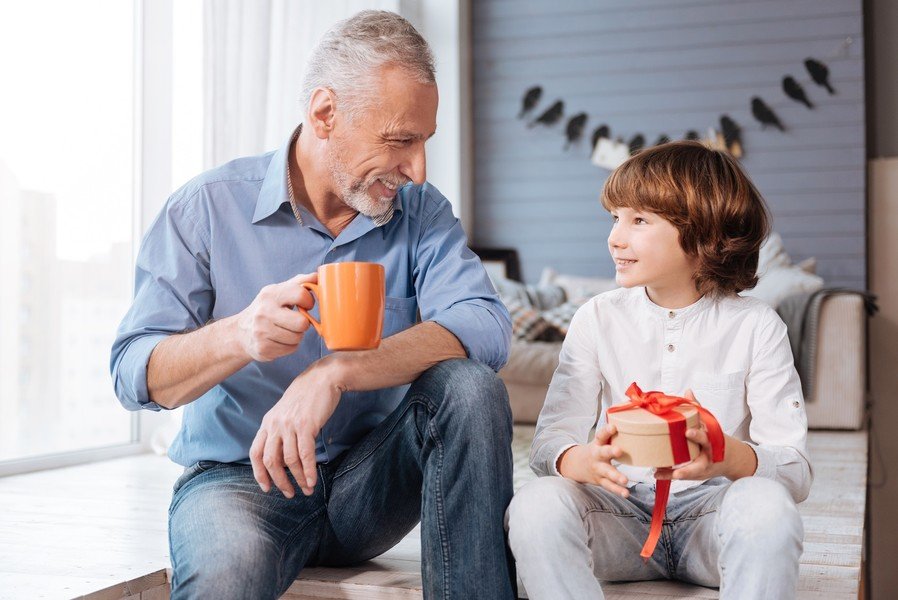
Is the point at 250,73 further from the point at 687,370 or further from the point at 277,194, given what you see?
the point at 687,370

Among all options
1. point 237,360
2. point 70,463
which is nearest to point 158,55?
point 70,463

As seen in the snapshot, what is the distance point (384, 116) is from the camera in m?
1.44

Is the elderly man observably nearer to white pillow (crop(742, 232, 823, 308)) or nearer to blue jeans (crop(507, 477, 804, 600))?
blue jeans (crop(507, 477, 804, 600))

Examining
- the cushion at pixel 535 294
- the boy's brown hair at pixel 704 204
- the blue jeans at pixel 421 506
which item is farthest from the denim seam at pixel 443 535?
the cushion at pixel 535 294

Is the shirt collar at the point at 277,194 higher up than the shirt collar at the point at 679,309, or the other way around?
the shirt collar at the point at 277,194

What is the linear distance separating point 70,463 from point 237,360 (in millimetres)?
1940

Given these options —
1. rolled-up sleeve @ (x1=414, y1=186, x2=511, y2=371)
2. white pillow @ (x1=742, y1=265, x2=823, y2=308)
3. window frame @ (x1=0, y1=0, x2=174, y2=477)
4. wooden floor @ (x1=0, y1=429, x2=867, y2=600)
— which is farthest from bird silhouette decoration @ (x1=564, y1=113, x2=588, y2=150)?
rolled-up sleeve @ (x1=414, y1=186, x2=511, y2=371)

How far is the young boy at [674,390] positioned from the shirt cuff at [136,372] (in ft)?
1.75

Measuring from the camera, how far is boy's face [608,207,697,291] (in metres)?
1.45

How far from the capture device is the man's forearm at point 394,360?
1.25m

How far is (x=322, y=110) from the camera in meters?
1.50

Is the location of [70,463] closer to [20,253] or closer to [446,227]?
[20,253]

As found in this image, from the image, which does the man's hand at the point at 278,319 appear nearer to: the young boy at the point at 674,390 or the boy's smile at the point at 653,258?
the young boy at the point at 674,390

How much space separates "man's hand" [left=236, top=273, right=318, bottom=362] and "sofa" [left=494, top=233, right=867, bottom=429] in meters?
2.54
